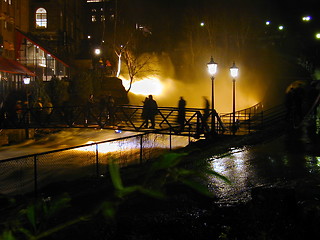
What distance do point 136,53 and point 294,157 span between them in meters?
41.1

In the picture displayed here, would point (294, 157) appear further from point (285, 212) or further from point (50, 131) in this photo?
point (50, 131)

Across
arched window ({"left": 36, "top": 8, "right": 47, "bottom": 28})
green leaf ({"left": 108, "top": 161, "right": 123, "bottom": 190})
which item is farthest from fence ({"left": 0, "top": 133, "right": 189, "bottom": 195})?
arched window ({"left": 36, "top": 8, "right": 47, "bottom": 28})

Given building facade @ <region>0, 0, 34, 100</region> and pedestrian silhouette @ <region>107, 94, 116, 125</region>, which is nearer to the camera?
pedestrian silhouette @ <region>107, 94, 116, 125</region>

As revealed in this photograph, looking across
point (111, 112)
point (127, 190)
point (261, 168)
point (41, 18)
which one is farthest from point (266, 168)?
point (41, 18)

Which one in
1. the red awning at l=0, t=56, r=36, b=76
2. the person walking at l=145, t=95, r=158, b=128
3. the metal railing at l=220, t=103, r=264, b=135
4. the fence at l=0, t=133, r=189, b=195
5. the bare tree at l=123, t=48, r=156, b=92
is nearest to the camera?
the fence at l=0, t=133, r=189, b=195

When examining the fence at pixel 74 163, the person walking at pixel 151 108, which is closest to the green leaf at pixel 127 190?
the fence at pixel 74 163

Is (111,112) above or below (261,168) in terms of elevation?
above

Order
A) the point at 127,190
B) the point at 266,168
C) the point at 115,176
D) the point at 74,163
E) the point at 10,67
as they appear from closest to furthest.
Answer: the point at 115,176
the point at 127,190
the point at 266,168
the point at 74,163
the point at 10,67

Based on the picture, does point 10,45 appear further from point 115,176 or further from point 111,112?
point 115,176

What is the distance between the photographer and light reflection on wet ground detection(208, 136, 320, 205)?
793 cm

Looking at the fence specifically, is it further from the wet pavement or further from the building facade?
the building facade

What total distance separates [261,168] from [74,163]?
6814mm

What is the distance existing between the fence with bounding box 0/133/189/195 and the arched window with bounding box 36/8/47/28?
1402 inches

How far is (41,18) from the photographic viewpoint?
1790 inches
